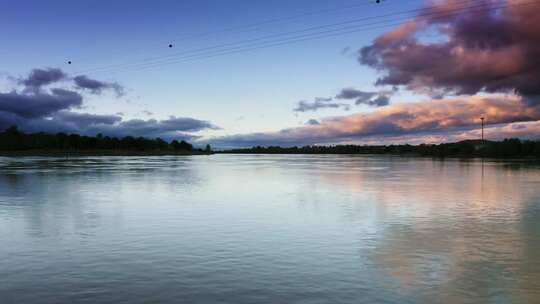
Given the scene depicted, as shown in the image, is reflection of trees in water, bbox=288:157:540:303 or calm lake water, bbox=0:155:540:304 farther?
reflection of trees in water, bbox=288:157:540:303

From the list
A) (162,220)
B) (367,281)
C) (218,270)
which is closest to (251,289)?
(218,270)

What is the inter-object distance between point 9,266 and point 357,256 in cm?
1070

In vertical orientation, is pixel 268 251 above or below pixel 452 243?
above

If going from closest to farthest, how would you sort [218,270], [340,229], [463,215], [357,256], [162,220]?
[218,270]
[357,256]
[340,229]
[162,220]
[463,215]

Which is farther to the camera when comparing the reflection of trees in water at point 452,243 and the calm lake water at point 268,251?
the reflection of trees in water at point 452,243

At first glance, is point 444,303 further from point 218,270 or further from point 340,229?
point 340,229

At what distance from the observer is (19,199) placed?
31.0 m

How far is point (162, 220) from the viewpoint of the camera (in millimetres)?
22703

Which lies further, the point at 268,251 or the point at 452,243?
the point at 452,243

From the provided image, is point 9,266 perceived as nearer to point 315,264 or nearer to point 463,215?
point 315,264

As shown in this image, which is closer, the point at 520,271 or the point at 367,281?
the point at 367,281

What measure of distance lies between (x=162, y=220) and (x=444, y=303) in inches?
611

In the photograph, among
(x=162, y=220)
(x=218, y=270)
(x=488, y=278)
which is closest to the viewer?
(x=488, y=278)

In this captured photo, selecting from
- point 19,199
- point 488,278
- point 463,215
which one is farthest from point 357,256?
point 19,199
